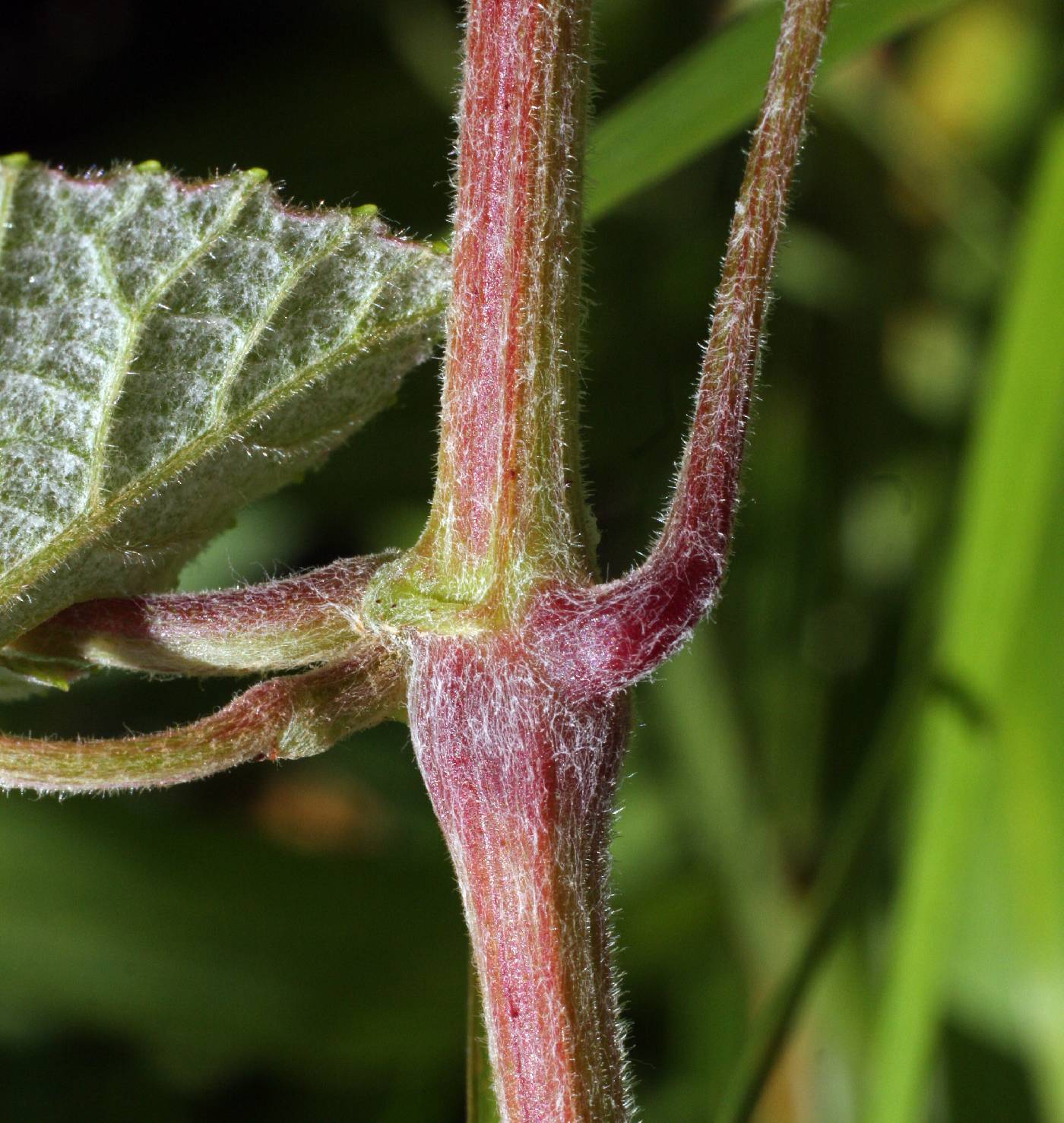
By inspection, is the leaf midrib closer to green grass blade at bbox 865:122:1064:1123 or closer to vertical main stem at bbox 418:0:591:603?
vertical main stem at bbox 418:0:591:603

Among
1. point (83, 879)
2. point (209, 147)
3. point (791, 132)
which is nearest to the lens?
point (791, 132)

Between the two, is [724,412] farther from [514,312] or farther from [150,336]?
[150,336]

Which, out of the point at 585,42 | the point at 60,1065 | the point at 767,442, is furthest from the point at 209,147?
the point at 585,42

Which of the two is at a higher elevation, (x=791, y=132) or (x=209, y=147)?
(x=209, y=147)

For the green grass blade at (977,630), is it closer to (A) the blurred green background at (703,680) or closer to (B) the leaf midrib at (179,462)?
(A) the blurred green background at (703,680)

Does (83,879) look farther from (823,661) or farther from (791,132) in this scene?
(791,132)

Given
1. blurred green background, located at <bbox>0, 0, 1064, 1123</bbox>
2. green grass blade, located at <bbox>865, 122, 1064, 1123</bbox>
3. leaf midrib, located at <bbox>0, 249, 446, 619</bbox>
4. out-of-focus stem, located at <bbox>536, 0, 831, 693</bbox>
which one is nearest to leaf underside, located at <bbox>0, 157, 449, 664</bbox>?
leaf midrib, located at <bbox>0, 249, 446, 619</bbox>

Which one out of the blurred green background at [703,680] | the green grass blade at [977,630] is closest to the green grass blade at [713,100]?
the blurred green background at [703,680]

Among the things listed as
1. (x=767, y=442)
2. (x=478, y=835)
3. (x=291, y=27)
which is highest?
(x=291, y=27)
